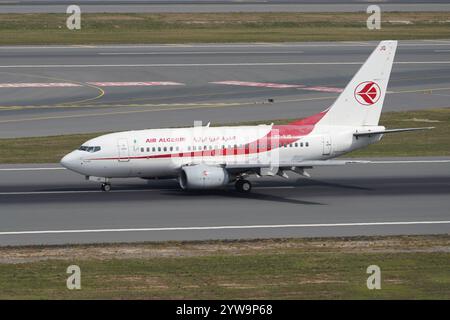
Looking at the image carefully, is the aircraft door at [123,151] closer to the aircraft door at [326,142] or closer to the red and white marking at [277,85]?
the aircraft door at [326,142]

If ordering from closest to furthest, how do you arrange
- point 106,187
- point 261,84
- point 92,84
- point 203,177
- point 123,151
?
1. point 203,177
2. point 123,151
3. point 106,187
4. point 92,84
5. point 261,84

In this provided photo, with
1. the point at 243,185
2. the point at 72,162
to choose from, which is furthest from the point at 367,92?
the point at 72,162

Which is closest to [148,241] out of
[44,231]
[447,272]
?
[44,231]

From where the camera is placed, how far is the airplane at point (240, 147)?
5269 centimetres

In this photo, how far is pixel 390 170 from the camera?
59.6 m

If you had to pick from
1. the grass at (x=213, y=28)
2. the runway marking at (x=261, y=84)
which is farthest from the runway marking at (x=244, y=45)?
the runway marking at (x=261, y=84)

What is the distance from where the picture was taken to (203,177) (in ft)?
170

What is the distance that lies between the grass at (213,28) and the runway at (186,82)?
4.14 metres

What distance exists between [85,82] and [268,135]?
39.1 meters

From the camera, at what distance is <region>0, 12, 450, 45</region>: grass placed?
113 meters

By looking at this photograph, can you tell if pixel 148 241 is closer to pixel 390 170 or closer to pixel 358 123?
pixel 358 123

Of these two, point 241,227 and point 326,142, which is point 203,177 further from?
point 326,142

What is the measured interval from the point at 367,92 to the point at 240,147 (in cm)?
743

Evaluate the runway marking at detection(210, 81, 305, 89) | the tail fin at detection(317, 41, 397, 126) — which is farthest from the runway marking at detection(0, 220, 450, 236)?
the runway marking at detection(210, 81, 305, 89)
